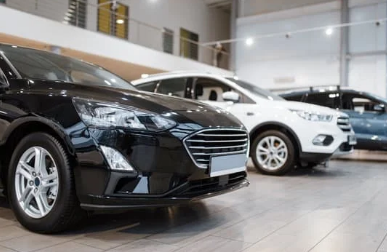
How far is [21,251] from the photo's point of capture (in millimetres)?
2148

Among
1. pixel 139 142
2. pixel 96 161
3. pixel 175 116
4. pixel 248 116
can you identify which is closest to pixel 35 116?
pixel 96 161

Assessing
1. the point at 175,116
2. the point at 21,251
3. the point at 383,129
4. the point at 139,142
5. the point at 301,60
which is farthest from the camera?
the point at 301,60

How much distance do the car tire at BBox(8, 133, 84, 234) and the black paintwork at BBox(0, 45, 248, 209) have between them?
7 centimetres

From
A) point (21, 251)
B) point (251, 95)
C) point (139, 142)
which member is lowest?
point (21, 251)

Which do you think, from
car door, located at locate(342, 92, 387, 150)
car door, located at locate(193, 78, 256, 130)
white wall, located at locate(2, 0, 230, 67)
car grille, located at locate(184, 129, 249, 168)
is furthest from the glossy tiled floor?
white wall, located at locate(2, 0, 230, 67)

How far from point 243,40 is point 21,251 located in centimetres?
1551

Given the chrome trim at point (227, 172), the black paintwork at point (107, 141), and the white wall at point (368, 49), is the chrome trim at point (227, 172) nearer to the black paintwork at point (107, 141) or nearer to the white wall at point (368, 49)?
the black paintwork at point (107, 141)

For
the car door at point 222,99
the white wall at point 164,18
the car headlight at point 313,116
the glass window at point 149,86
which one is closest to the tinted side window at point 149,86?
the glass window at point 149,86

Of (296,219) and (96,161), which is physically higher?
(96,161)

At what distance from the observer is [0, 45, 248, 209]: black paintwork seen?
2254 mm

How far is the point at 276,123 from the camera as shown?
5207 mm

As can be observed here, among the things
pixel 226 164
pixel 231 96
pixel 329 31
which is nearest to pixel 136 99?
pixel 226 164

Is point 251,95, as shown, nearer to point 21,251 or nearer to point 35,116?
point 35,116

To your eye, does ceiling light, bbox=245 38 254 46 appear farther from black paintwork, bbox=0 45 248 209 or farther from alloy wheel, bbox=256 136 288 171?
black paintwork, bbox=0 45 248 209
